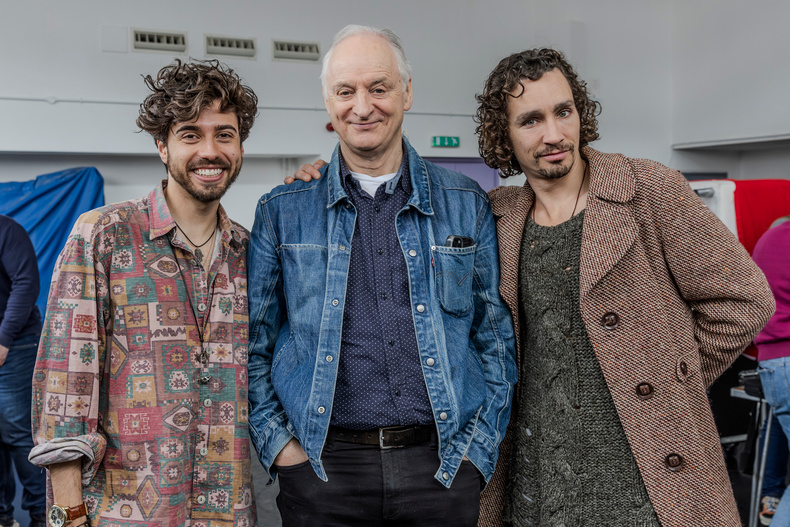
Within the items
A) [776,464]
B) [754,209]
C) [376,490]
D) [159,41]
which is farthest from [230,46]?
[376,490]

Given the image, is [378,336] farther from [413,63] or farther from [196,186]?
[413,63]

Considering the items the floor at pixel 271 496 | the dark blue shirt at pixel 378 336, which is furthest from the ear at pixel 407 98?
the floor at pixel 271 496

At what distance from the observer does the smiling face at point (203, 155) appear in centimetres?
171

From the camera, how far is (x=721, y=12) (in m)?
7.28

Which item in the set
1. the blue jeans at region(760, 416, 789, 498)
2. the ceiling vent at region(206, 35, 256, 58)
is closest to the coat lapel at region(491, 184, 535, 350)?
the blue jeans at region(760, 416, 789, 498)

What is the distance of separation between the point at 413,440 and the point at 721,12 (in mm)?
7278

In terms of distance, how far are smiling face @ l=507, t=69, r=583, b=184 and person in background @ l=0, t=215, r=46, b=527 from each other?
8.75 ft

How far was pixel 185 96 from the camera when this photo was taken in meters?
1.71

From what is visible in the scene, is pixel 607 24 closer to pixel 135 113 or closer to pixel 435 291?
pixel 135 113

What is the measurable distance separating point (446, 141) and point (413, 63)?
84 cm

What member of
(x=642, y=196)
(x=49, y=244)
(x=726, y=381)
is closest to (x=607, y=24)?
(x=726, y=381)

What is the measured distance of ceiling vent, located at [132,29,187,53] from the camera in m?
5.90

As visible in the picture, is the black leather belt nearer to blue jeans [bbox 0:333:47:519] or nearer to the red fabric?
blue jeans [bbox 0:333:47:519]

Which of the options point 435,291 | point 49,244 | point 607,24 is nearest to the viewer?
point 435,291
